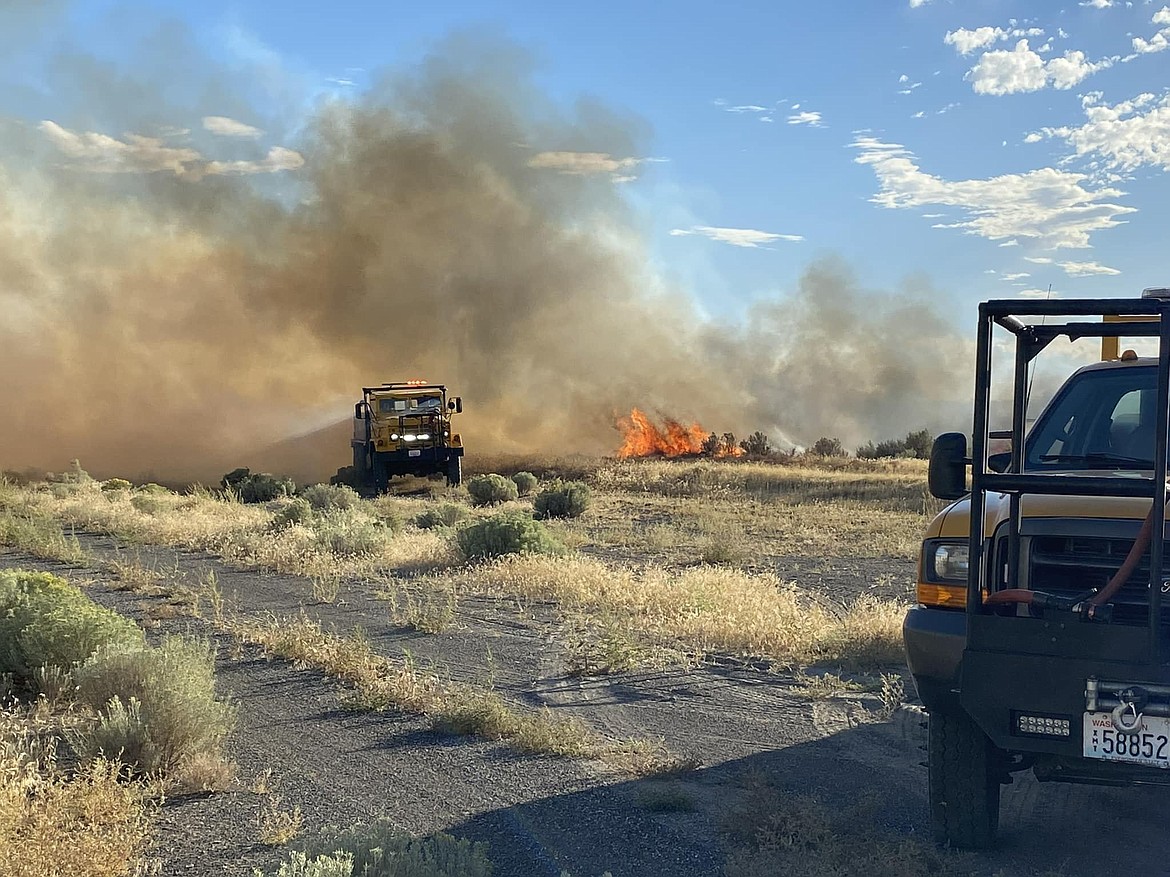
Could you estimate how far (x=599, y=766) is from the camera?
5402mm

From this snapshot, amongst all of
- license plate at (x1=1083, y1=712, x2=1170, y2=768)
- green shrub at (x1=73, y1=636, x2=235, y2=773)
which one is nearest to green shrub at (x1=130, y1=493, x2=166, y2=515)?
green shrub at (x1=73, y1=636, x2=235, y2=773)

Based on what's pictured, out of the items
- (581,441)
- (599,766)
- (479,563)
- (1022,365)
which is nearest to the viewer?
(1022,365)

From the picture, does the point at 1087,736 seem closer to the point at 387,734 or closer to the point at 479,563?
the point at 387,734

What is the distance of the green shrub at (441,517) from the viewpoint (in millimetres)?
19891

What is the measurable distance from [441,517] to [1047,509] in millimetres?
16869

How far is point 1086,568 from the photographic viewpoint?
12.9ft

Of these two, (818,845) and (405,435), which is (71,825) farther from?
(405,435)

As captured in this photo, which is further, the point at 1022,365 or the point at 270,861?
the point at 1022,365

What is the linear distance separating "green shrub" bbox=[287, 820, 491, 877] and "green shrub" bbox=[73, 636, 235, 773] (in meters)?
1.51

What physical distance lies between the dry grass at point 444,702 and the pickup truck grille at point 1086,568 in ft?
7.27

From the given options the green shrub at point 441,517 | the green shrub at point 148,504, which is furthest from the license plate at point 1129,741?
the green shrub at point 148,504

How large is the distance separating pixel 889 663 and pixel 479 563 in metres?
6.41

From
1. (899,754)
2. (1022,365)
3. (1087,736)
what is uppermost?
(1022,365)

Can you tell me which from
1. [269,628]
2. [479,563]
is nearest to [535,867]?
[269,628]
